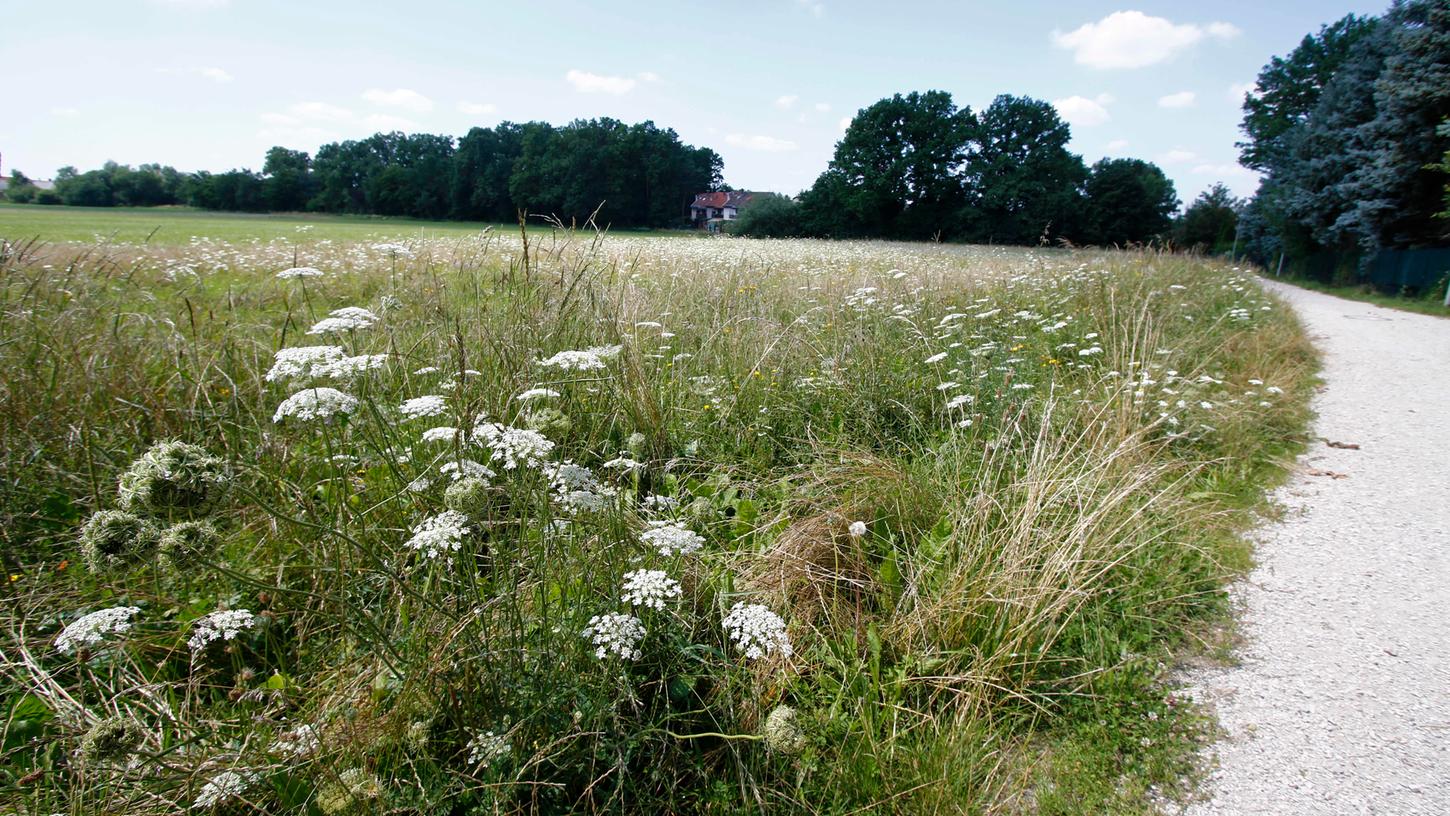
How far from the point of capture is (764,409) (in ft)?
14.0

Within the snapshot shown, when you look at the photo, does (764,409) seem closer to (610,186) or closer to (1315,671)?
(1315,671)

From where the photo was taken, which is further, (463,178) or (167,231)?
(463,178)

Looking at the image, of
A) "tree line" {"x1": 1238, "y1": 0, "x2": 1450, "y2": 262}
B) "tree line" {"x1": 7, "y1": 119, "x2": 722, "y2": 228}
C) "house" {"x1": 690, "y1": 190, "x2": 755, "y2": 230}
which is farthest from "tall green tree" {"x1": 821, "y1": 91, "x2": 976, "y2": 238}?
"tree line" {"x1": 1238, "y1": 0, "x2": 1450, "y2": 262}

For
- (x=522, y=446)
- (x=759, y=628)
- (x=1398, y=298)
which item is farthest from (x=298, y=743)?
(x=1398, y=298)

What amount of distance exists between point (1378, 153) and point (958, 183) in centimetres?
3413

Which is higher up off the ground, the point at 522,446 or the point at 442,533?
the point at 522,446

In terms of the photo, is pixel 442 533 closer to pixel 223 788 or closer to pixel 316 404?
pixel 316 404

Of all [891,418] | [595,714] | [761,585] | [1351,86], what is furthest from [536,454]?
[1351,86]

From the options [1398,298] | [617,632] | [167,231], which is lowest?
[617,632]

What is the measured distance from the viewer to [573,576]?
222cm

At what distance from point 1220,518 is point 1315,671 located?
1441 mm

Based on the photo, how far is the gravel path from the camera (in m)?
2.08

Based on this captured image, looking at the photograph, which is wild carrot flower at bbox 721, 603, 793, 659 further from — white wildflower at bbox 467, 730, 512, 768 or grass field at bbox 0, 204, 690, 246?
grass field at bbox 0, 204, 690, 246

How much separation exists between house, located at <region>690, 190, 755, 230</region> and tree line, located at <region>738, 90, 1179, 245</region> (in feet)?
43.7
